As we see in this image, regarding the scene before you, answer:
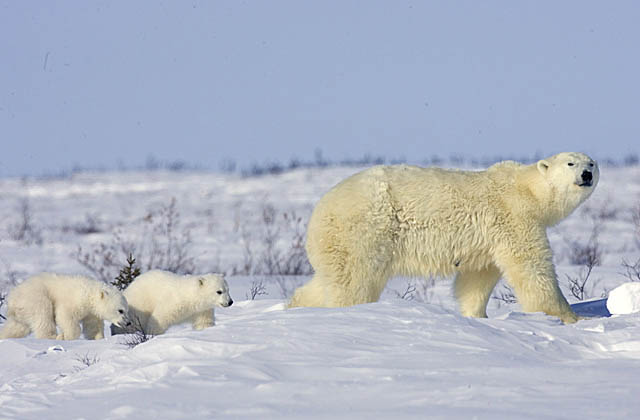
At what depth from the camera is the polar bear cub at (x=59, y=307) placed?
628 centimetres

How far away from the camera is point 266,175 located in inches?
952

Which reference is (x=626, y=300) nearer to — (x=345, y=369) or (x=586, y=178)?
(x=586, y=178)

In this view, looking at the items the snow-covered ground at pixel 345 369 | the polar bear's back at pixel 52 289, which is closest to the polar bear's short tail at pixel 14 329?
the polar bear's back at pixel 52 289

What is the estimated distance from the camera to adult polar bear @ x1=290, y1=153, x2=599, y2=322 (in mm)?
6160

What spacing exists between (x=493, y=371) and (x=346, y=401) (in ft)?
2.30

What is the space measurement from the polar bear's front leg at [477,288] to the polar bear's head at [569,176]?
2.38 ft

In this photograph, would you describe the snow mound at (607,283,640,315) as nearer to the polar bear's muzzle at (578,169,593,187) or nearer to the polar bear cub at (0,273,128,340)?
the polar bear's muzzle at (578,169,593,187)

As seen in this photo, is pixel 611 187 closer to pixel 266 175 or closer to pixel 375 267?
pixel 266 175

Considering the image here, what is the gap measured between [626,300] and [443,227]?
134 centimetres

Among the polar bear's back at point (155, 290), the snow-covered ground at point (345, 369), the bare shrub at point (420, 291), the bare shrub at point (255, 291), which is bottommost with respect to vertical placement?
the bare shrub at point (420, 291)

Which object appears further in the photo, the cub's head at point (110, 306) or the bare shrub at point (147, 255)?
the bare shrub at point (147, 255)

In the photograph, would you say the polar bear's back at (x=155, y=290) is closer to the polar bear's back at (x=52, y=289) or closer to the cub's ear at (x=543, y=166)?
the polar bear's back at (x=52, y=289)

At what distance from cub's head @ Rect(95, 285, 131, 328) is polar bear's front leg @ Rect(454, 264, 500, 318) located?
2.56 m

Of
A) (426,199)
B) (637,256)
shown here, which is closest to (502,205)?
(426,199)
